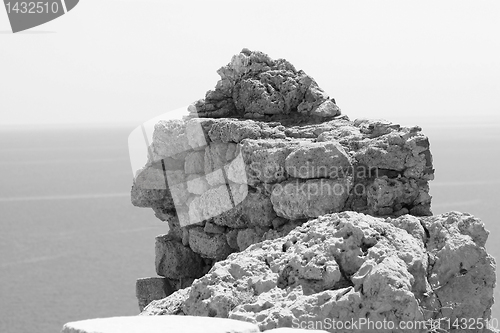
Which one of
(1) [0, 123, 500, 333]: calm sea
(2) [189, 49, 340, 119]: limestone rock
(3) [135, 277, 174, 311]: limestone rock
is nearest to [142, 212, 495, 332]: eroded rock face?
(2) [189, 49, 340, 119]: limestone rock

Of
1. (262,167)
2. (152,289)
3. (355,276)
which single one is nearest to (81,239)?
(152,289)

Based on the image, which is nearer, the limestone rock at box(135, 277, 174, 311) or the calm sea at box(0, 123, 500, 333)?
the limestone rock at box(135, 277, 174, 311)

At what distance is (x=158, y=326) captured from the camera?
15.5 ft

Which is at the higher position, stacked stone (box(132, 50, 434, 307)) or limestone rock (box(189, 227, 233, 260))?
stacked stone (box(132, 50, 434, 307))

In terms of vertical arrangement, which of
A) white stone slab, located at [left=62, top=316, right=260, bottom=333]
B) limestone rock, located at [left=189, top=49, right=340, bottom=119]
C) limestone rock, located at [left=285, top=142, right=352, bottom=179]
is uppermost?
limestone rock, located at [left=189, top=49, right=340, bottom=119]

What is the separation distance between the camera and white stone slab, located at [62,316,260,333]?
461cm

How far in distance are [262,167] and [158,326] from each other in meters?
5.19

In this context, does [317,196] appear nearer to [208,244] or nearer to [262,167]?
[262,167]

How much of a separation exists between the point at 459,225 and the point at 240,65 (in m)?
4.90

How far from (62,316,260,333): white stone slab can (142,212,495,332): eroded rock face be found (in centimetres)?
122

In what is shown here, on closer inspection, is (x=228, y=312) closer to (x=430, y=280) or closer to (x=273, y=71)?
(x=430, y=280)

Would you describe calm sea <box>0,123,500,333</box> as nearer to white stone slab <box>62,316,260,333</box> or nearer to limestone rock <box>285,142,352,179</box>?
limestone rock <box>285,142,352,179</box>

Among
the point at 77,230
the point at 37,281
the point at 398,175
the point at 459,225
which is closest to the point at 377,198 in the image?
the point at 398,175

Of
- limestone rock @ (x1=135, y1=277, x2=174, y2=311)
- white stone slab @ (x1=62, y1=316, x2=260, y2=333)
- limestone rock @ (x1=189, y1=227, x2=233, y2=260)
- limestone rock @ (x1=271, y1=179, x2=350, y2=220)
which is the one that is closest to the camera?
white stone slab @ (x1=62, y1=316, x2=260, y2=333)
